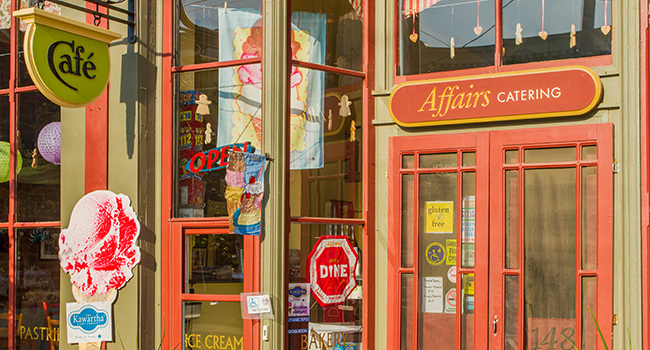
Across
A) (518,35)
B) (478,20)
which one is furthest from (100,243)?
(518,35)

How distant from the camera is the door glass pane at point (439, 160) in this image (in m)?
7.42

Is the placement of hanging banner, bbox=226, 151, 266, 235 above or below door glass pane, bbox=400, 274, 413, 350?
above

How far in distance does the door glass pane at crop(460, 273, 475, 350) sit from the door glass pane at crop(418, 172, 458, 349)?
0.09 m

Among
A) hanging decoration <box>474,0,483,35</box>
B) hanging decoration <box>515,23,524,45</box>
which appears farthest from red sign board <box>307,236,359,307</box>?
hanging decoration <box>515,23,524,45</box>

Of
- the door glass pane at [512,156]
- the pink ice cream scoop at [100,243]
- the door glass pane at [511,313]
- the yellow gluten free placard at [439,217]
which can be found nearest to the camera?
the door glass pane at [511,313]

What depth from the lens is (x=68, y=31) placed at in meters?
7.46

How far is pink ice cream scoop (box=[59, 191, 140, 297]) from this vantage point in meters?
8.03

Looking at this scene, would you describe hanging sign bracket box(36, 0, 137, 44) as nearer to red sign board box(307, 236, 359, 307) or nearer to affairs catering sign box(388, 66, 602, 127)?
affairs catering sign box(388, 66, 602, 127)

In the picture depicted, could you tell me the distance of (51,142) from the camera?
8648mm

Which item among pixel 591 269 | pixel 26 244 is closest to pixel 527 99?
pixel 591 269

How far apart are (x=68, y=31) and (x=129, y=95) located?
0.97 m

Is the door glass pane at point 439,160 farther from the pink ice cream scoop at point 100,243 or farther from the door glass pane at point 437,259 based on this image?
the pink ice cream scoop at point 100,243

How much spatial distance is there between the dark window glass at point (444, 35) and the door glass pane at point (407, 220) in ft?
3.89

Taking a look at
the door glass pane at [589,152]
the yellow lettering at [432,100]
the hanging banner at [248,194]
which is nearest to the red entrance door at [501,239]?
the door glass pane at [589,152]
